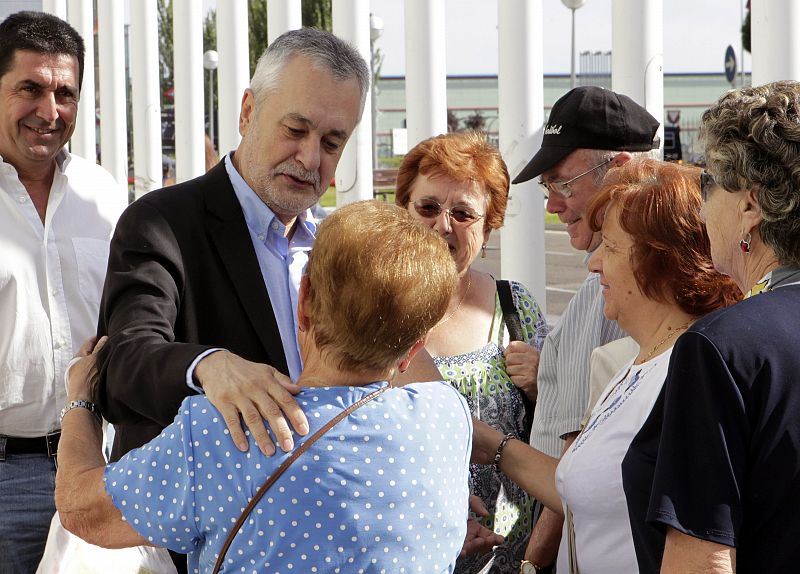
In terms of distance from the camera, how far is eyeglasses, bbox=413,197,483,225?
10.1 ft

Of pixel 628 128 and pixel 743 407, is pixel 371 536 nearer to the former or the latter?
pixel 743 407

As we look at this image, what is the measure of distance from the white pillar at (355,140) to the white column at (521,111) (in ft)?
3.31

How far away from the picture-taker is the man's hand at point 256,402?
1592 millimetres

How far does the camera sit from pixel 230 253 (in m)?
2.29

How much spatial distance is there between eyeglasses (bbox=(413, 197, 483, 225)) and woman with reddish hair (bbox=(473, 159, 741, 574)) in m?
0.77

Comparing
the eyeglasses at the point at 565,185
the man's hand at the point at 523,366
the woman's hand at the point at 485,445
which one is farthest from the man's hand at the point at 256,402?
the eyeglasses at the point at 565,185

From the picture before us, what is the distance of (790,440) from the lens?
1.57 meters

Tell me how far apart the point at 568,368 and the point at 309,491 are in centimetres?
135

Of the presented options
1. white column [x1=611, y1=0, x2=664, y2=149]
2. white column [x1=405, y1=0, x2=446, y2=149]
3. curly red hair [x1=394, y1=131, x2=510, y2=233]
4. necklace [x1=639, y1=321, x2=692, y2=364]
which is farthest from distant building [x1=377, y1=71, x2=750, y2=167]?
necklace [x1=639, y1=321, x2=692, y2=364]

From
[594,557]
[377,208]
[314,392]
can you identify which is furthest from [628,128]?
[314,392]

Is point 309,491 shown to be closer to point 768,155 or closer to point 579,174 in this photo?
point 768,155

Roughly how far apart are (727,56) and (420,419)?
3159 cm

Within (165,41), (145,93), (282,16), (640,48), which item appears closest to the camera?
(640,48)

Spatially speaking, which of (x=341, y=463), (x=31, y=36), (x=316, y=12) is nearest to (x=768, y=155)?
(x=341, y=463)
